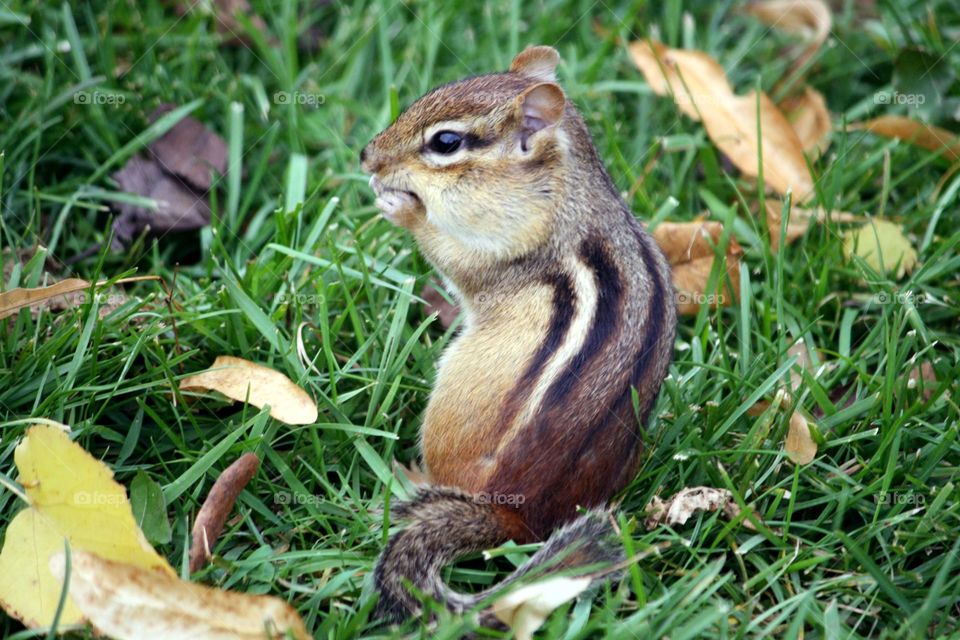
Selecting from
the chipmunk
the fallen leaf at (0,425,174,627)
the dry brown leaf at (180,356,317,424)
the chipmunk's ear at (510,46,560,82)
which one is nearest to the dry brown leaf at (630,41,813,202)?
the chipmunk's ear at (510,46,560,82)

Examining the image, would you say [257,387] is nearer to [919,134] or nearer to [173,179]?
[173,179]

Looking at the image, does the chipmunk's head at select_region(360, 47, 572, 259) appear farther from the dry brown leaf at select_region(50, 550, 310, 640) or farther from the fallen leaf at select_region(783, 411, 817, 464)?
the dry brown leaf at select_region(50, 550, 310, 640)

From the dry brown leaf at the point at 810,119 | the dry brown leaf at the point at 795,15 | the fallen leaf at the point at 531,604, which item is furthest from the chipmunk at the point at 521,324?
the dry brown leaf at the point at 795,15

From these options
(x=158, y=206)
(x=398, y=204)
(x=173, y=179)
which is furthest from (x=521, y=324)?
(x=173, y=179)

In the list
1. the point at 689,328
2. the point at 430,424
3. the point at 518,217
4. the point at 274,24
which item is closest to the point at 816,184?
the point at 689,328

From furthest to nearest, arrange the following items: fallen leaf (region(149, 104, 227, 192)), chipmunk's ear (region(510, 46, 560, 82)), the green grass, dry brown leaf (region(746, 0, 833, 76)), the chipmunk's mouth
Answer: dry brown leaf (region(746, 0, 833, 76))
fallen leaf (region(149, 104, 227, 192))
chipmunk's ear (region(510, 46, 560, 82))
the chipmunk's mouth
the green grass

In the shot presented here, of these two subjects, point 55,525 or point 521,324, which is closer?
point 55,525
